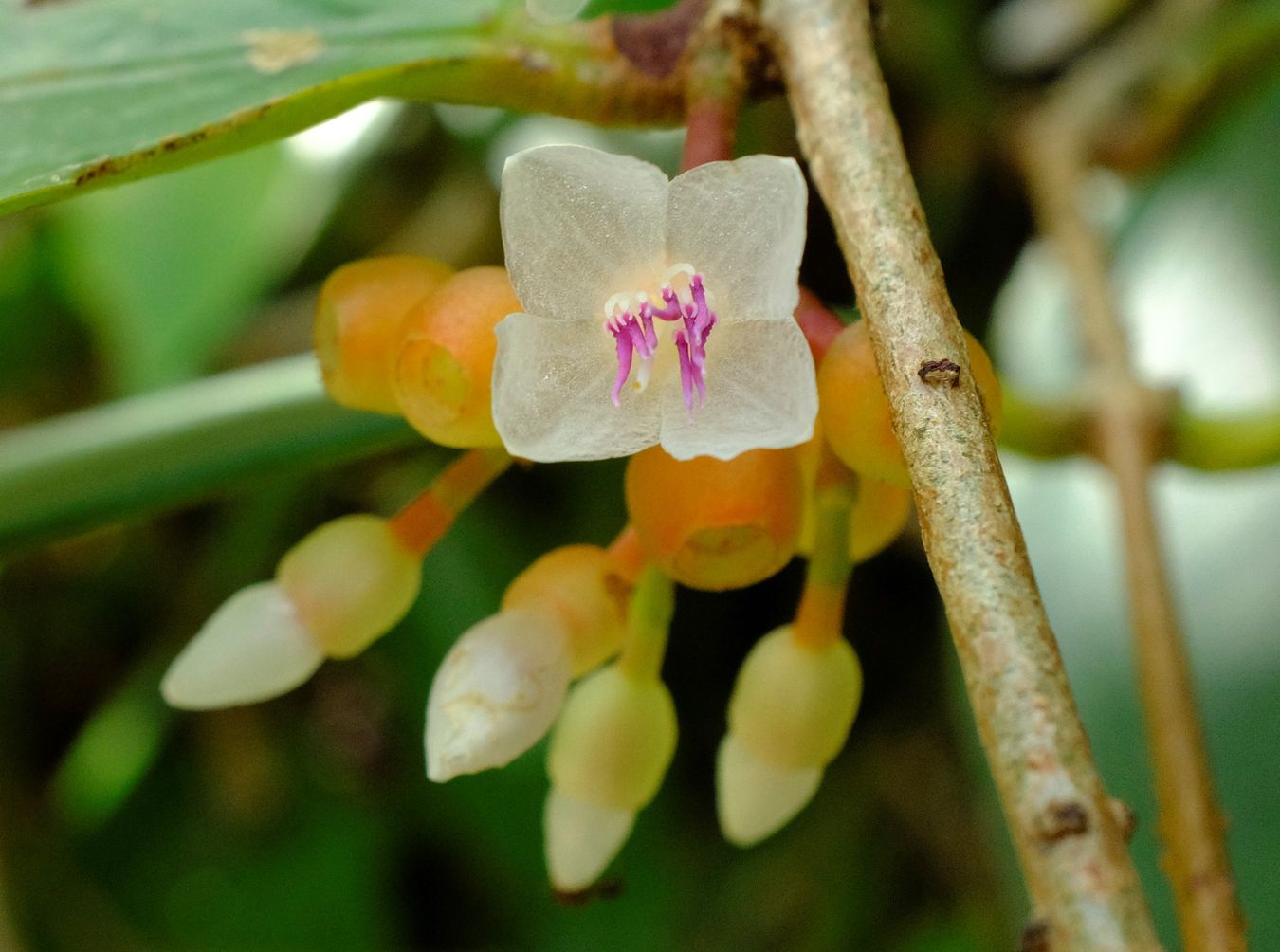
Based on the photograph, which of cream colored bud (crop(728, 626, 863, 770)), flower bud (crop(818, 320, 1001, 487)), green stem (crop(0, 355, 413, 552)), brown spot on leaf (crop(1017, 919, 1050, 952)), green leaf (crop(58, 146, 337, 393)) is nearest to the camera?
brown spot on leaf (crop(1017, 919, 1050, 952))

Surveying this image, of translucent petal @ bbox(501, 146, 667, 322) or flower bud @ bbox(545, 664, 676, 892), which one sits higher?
translucent petal @ bbox(501, 146, 667, 322)

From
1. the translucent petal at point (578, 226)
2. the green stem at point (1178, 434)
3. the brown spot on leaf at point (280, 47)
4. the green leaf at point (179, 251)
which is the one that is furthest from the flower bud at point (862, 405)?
the green leaf at point (179, 251)

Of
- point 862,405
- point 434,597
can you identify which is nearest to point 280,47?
point 862,405

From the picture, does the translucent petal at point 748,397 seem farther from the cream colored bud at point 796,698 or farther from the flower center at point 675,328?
the cream colored bud at point 796,698

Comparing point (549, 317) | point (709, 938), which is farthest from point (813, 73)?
point (709, 938)

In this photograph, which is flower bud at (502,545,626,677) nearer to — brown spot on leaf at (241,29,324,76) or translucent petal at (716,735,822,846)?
translucent petal at (716,735,822,846)

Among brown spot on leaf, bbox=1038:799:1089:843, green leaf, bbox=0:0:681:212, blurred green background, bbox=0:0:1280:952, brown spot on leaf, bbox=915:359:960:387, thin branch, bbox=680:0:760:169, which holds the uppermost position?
green leaf, bbox=0:0:681:212

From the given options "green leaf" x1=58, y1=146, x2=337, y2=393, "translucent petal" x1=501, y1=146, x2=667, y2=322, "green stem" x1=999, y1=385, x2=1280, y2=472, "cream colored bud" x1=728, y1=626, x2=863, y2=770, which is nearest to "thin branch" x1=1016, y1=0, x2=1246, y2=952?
"green stem" x1=999, y1=385, x2=1280, y2=472

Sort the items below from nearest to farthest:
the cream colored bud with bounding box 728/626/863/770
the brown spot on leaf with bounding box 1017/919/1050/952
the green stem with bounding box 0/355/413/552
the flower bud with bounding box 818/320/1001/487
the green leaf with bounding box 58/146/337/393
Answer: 1. the brown spot on leaf with bounding box 1017/919/1050/952
2. the flower bud with bounding box 818/320/1001/487
3. the cream colored bud with bounding box 728/626/863/770
4. the green stem with bounding box 0/355/413/552
5. the green leaf with bounding box 58/146/337/393
